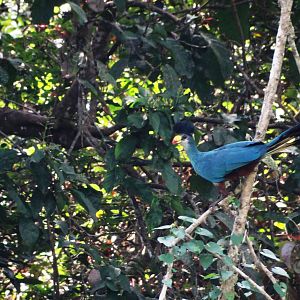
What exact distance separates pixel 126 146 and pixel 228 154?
1.89ft

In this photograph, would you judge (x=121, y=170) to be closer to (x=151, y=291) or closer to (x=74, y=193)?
(x=74, y=193)

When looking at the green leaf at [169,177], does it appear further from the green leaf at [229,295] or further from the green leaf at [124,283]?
the green leaf at [229,295]

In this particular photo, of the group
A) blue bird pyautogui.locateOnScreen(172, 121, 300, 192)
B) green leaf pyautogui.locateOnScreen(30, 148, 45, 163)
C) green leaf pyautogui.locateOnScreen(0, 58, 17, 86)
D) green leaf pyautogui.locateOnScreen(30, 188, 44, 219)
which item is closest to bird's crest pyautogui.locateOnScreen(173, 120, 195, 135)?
blue bird pyautogui.locateOnScreen(172, 121, 300, 192)

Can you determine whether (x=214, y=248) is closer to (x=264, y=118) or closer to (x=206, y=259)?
(x=206, y=259)

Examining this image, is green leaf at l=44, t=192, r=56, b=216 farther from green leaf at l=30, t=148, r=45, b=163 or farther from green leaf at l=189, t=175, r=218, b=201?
green leaf at l=189, t=175, r=218, b=201

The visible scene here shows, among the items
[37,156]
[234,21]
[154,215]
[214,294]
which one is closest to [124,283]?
[154,215]

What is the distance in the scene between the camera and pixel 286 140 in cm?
408

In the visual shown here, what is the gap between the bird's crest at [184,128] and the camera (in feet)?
14.3

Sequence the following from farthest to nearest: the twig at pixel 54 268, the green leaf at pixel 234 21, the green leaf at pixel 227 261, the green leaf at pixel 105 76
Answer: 1. the green leaf at pixel 234 21
2. the twig at pixel 54 268
3. the green leaf at pixel 105 76
4. the green leaf at pixel 227 261

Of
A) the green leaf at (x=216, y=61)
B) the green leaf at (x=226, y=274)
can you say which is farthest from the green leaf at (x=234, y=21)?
the green leaf at (x=226, y=274)

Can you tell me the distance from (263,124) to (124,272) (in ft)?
4.58

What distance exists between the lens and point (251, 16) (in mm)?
5816

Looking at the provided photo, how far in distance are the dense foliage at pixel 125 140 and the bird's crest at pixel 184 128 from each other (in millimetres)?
67

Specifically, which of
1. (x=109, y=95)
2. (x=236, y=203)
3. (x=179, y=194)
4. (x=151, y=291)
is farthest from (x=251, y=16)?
(x=236, y=203)
